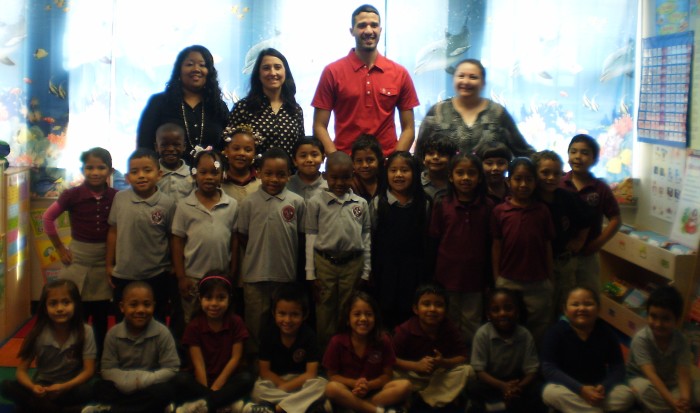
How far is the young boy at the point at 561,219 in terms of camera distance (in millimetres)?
3256

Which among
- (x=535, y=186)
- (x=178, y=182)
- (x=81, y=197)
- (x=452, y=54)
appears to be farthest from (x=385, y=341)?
(x=452, y=54)

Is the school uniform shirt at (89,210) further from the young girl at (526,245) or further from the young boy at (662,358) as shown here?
the young boy at (662,358)

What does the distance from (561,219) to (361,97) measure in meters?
1.11

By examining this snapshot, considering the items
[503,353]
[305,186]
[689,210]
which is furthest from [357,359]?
[689,210]

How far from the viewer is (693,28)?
4.16 metres

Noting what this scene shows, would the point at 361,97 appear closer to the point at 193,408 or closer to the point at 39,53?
the point at 193,408

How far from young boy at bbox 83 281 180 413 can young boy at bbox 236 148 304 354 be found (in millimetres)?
398

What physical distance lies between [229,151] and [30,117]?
5.62 feet

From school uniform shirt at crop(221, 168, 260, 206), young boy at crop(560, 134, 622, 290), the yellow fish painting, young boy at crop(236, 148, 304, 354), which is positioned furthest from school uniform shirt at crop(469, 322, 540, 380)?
the yellow fish painting

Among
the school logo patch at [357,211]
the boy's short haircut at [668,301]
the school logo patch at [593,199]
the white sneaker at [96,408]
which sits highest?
the school logo patch at [593,199]

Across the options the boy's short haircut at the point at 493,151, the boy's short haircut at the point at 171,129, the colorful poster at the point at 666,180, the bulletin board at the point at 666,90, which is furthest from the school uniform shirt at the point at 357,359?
the bulletin board at the point at 666,90

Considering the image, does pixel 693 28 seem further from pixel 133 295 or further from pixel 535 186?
pixel 133 295

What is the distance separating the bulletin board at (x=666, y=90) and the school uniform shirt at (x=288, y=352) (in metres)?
2.57

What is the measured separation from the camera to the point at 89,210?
10.7 feet
